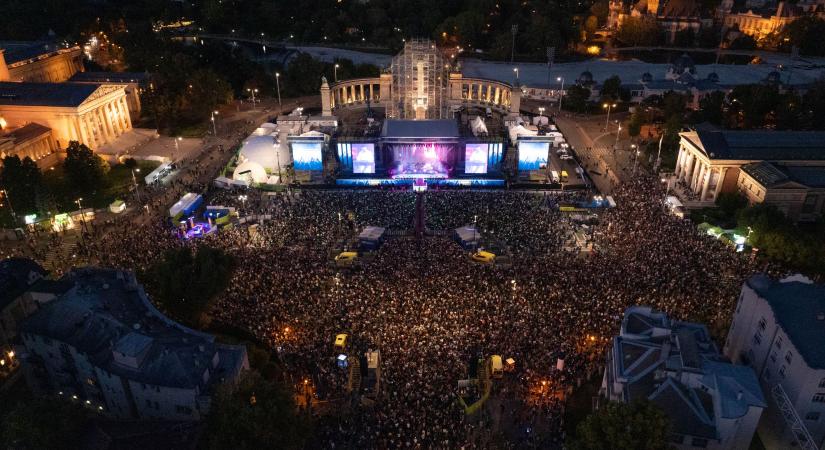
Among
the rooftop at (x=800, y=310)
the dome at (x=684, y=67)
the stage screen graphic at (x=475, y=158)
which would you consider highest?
the dome at (x=684, y=67)

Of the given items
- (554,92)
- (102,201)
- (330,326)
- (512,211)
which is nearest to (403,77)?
(554,92)

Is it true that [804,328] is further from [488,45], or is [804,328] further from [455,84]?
[488,45]

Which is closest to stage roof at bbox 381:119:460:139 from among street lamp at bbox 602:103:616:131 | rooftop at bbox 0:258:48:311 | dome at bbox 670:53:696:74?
street lamp at bbox 602:103:616:131

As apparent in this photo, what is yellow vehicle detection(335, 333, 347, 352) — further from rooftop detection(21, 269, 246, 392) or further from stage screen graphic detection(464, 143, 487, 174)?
stage screen graphic detection(464, 143, 487, 174)

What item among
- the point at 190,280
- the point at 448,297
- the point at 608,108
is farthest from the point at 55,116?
the point at 608,108

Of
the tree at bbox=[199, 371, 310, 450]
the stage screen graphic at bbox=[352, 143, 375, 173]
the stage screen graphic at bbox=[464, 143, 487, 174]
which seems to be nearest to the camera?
the tree at bbox=[199, 371, 310, 450]

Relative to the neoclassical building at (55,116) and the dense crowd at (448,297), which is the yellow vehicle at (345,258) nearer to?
Answer: the dense crowd at (448,297)

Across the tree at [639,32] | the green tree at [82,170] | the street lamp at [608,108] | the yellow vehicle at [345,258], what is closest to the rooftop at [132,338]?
the yellow vehicle at [345,258]
